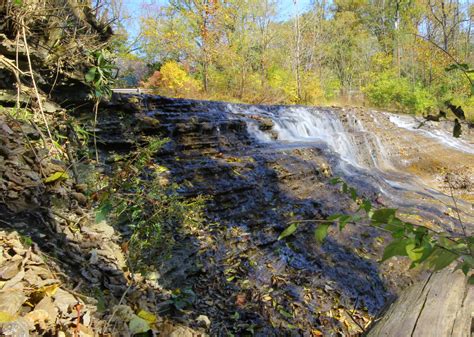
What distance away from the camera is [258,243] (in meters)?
3.53

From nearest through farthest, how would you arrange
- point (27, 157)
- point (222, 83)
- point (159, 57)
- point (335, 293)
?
point (27, 157), point (335, 293), point (222, 83), point (159, 57)

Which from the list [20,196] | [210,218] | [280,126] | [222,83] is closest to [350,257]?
[210,218]

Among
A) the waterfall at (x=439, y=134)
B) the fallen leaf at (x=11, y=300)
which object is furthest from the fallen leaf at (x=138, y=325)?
the waterfall at (x=439, y=134)

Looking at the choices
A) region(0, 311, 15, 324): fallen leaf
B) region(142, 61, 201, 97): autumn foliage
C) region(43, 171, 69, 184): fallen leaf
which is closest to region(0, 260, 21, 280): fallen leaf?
region(0, 311, 15, 324): fallen leaf

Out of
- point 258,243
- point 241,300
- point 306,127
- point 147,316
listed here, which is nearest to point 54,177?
point 147,316

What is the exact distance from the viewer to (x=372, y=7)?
2658 centimetres

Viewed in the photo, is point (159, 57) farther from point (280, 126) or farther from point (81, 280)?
point (81, 280)

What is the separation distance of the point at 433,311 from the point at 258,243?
8.07 feet

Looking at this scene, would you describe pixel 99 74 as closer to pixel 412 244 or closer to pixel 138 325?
pixel 138 325

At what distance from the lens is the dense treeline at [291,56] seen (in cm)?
1684

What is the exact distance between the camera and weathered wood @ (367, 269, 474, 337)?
103 cm

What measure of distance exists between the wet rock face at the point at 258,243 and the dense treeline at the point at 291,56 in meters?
10.9

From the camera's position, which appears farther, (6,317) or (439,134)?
(439,134)

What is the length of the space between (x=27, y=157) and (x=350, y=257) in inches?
134
